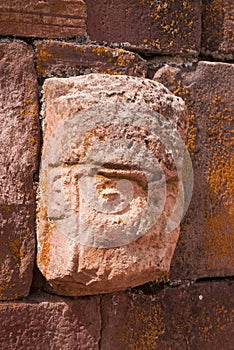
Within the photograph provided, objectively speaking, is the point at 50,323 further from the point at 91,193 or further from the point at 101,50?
the point at 101,50

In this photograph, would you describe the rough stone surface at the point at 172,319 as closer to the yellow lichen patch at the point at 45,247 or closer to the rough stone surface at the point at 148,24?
the yellow lichen patch at the point at 45,247

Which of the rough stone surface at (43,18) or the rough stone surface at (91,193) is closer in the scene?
the rough stone surface at (91,193)

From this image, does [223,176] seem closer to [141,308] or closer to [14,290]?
[141,308]

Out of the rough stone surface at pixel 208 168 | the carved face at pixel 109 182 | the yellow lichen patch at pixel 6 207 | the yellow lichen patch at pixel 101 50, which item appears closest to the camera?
the carved face at pixel 109 182

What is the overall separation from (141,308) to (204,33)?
1.09 metres

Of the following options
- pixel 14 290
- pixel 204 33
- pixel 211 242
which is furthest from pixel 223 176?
pixel 14 290

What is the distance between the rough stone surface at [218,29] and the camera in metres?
2.60

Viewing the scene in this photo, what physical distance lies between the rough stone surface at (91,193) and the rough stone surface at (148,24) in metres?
0.27

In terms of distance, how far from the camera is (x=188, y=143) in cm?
250

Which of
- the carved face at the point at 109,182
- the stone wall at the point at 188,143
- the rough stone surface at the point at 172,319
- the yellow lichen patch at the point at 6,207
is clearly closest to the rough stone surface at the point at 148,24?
the stone wall at the point at 188,143

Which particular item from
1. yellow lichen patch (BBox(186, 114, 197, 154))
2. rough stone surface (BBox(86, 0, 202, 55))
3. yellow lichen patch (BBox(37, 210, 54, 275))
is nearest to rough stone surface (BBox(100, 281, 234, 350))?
yellow lichen patch (BBox(37, 210, 54, 275))

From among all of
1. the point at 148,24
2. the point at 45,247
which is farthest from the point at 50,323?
the point at 148,24

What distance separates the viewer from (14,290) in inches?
85.0

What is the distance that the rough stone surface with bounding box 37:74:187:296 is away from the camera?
2.02m
